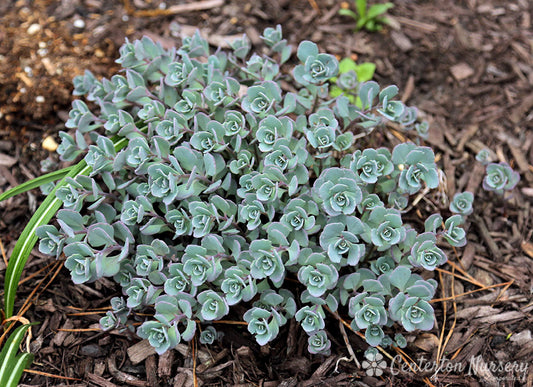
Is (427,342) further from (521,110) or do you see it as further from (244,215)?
(521,110)

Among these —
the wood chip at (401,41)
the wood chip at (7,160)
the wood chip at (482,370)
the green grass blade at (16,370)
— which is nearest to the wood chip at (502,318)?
the wood chip at (482,370)

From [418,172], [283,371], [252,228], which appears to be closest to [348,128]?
[418,172]

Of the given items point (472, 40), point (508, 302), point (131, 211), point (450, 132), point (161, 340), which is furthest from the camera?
point (472, 40)

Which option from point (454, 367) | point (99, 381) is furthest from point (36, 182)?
point (454, 367)

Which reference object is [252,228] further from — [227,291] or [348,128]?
[348,128]

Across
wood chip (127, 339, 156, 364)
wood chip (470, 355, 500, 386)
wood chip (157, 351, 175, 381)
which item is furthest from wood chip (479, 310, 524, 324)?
wood chip (127, 339, 156, 364)

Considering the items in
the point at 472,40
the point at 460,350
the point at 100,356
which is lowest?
the point at 460,350
